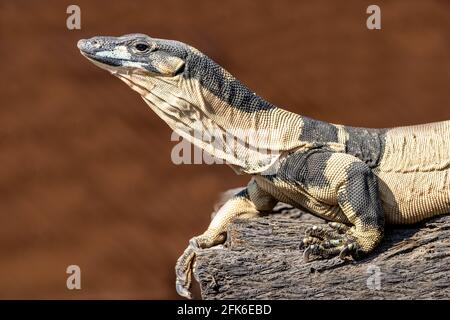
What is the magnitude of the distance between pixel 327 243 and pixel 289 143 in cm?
53

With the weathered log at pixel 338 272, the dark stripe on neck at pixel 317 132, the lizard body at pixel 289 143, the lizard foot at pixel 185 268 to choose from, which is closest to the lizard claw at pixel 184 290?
the lizard foot at pixel 185 268

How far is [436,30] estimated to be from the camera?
25.2ft

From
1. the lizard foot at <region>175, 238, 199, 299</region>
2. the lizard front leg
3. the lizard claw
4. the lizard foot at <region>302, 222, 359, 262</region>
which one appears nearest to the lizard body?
the lizard foot at <region>302, 222, 359, 262</region>

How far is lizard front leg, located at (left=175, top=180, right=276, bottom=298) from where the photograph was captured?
5.70 meters

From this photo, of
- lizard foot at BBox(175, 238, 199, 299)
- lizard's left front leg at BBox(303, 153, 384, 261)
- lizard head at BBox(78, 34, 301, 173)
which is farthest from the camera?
lizard foot at BBox(175, 238, 199, 299)

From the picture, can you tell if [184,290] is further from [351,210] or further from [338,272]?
[351,210]

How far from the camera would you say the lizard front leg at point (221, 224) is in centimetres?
570

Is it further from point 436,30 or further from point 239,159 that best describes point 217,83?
point 436,30

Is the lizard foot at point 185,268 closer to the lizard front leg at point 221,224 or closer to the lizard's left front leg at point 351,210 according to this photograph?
the lizard front leg at point 221,224

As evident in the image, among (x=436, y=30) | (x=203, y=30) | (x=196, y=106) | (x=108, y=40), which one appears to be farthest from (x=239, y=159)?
(x=436, y=30)

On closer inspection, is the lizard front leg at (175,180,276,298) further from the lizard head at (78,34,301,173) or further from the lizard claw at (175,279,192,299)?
the lizard head at (78,34,301,173)

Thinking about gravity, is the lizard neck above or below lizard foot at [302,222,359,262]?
above

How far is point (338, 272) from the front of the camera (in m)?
5.23

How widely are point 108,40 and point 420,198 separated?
1.69 metres
